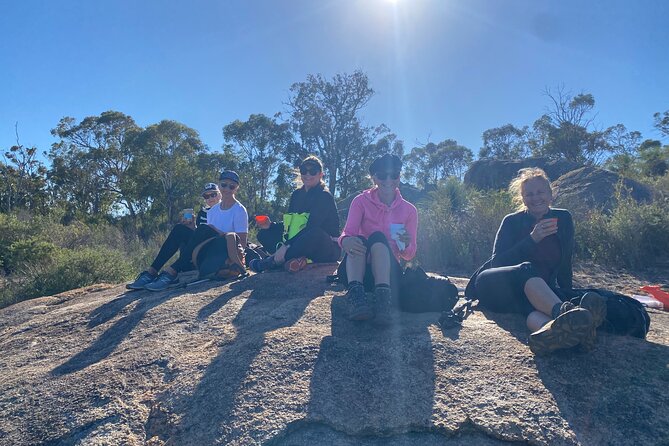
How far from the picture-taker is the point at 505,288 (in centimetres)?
290

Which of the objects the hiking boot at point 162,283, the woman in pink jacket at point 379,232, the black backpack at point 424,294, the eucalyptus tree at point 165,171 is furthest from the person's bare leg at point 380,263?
the eucalyptus tree at point 165,171

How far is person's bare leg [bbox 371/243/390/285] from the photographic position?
3.05 m

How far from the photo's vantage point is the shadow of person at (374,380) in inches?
78.0

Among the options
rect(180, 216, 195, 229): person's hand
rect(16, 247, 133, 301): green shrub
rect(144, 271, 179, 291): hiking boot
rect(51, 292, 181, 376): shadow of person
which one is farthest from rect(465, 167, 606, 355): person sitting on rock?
→ rect(16, 247, 133, 301): green shrub

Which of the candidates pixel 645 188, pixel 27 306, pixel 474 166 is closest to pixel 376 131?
pixel 474 166

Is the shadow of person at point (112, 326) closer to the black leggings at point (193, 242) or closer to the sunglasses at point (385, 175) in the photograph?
the black leggings at point (193, 242)

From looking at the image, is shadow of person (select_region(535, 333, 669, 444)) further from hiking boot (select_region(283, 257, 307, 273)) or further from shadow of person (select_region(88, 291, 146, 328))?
shadow of person (select_region(88, 291, 146, 328))

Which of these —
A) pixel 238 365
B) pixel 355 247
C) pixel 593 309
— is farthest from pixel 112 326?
pixel 593 309

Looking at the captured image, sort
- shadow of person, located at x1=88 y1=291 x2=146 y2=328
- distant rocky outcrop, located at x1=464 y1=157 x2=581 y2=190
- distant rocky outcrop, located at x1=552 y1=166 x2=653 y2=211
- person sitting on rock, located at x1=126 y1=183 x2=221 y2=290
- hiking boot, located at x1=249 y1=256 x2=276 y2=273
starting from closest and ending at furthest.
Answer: shadow of person, located at x1=88 y1=291 x2=146 y2=328 < person sitting on rock, located at x1=126 y1=183 x2=221 y2=290 < hiking boot, located at x1=249 y1=256 x2=276 y2=273 < distant rocky outcrop, located at x1=552 y1=166 x2=653 y2=211 < distant rocky outcrop, located at x1=464 y1=157 x2=581 y2=190

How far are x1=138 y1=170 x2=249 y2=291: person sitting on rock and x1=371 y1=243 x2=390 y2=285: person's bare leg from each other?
2160 millimetres

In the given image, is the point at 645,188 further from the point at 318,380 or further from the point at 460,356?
the point at 318,380

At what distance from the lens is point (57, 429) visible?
85.8 inches

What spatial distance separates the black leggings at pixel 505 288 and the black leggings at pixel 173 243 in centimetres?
315

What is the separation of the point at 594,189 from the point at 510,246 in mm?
7895
